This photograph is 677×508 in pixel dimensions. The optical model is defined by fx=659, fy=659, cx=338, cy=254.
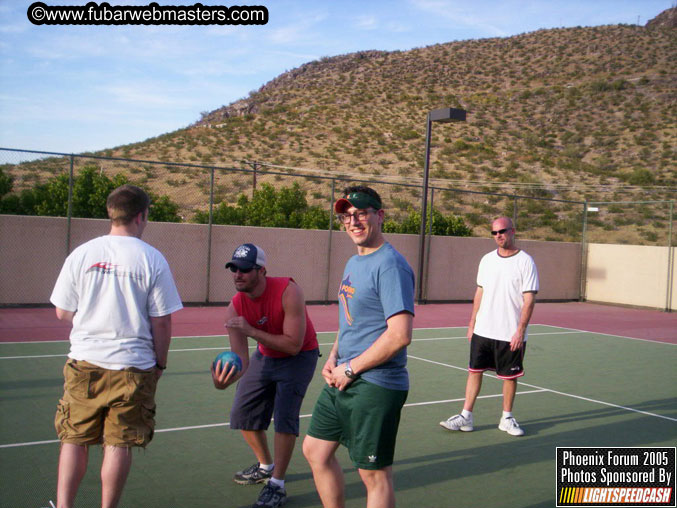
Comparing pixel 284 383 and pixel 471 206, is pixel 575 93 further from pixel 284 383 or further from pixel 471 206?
pixel 284 383

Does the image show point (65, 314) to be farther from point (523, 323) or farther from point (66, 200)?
point (66, 200)

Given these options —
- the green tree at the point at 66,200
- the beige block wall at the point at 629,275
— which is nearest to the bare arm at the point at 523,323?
the green tree at the point at 66,200

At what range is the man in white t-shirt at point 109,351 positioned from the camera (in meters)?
3.53

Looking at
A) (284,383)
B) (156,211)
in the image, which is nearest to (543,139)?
(156,211)

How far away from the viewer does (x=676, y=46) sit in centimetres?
5847

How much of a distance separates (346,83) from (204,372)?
174ft

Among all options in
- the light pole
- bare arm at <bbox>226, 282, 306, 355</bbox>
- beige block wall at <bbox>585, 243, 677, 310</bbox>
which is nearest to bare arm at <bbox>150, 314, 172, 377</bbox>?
bare arm at <bbox>226, 282, 306, 355</bbox>

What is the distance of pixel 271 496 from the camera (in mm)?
4398

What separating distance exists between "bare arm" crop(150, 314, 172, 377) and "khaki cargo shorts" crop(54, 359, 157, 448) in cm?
16

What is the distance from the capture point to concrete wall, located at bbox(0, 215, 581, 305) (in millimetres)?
13961

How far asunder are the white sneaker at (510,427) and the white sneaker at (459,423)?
30 cm

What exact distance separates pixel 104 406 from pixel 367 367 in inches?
56.5

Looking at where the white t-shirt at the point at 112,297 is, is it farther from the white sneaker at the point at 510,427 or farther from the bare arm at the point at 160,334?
the white sneaker at the point at 510,427

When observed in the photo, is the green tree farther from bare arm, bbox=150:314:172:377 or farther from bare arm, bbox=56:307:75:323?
bare arm, bbox=150:314:172:377
